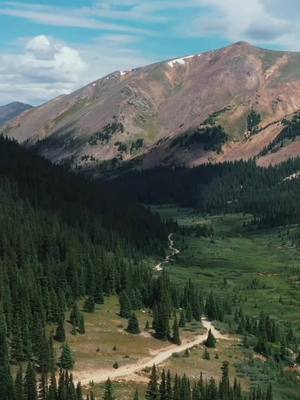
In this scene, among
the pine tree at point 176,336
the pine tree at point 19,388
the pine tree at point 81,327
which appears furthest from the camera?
the pine tree at point 176,336

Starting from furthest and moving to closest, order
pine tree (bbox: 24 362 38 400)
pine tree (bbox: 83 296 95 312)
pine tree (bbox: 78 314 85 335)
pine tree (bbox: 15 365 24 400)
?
pine tree (bbox: 83 296 95 312) < pine tree (bbox: 78 314 85 335) < pine tree (bbox: 15 365 24 400) < pine tree (bbox: 24 362 38 400)

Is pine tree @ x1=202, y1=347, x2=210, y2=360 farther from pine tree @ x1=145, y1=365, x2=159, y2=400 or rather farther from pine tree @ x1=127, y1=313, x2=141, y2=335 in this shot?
pine tree @ x1=145, y1=365, x2=159, y2=400

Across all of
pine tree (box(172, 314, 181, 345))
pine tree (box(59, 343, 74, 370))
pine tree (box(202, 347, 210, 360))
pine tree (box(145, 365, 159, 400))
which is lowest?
Answer: pine tree (box(202, 347, 210, 360))

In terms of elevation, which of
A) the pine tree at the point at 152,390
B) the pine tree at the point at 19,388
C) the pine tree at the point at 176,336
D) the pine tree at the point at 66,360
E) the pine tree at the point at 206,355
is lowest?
the pine tree at the point at 206,355

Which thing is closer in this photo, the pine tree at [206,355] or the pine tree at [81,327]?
the pine tree at [206,355]

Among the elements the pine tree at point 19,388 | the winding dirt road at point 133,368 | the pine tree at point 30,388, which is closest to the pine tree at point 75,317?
the winding dirt road at point 133,368

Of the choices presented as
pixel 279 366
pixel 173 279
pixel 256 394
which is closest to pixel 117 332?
pixel 279 366

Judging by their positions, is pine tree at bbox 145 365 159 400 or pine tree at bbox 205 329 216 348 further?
pine tree at bbox 205 329 216 348

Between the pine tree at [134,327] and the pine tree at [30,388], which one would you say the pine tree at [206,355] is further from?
the pine tree at [30,388]

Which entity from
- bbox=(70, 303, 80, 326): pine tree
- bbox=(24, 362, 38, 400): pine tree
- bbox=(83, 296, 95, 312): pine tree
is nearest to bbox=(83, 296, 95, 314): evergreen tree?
bbox=(83, 296, 95, 312): pine tree

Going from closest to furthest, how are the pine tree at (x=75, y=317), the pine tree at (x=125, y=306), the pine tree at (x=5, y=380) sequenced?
the pine tree at (x=5, y=380) < the pine tree at (x=75, y=317) < the pine tree at (x=125, y=306)

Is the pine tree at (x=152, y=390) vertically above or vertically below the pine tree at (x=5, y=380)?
below
